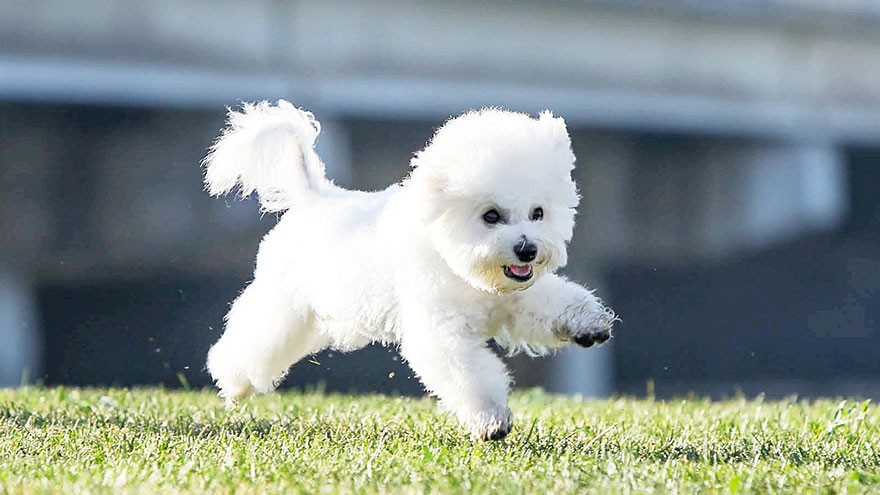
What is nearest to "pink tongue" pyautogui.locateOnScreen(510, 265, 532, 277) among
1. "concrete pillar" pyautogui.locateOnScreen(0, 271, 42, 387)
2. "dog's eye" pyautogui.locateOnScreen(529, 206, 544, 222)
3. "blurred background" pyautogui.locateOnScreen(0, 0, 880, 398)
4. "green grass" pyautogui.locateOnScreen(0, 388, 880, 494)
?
"dog's eye" pyautogui.locateOnScreen(529, 206, 544, 222)

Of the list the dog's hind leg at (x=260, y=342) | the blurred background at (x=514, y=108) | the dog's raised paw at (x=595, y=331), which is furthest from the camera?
the blurred background at (x=514, y=108)

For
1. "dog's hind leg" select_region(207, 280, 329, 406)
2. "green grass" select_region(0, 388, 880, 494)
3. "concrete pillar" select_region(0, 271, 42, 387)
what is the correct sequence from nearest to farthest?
"green grass" select_region(0, 388, 880, 494) → "dog's hind leg" select_region(207, 280, 329, 406) → "concrete pillar" select_region(0, 271, 42, 387)

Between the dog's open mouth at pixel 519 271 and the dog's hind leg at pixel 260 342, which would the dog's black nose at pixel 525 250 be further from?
the dog's hind leg at pixel 260 342

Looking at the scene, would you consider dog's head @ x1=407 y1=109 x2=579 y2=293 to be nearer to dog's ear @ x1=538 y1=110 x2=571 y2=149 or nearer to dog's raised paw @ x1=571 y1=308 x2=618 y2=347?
dog's ear @ x1=538 y1=110 x2=571 y2=149

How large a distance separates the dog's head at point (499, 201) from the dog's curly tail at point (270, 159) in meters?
Answer: 1.24

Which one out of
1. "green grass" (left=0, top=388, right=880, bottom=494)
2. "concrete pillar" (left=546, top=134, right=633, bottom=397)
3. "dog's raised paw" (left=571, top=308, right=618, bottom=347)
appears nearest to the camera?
"green grass" (left=0, top=388, right=880, bottom=494)

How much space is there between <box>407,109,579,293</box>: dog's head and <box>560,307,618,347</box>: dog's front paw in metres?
0.23

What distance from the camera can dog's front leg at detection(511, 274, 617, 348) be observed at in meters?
5.65

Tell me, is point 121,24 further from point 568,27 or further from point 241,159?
point 241,159

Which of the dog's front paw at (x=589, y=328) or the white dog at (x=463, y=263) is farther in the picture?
the dog's front paw at (x=589, y=328)

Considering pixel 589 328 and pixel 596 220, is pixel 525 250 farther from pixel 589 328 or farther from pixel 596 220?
pixel 596 220

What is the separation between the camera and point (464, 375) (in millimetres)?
5496

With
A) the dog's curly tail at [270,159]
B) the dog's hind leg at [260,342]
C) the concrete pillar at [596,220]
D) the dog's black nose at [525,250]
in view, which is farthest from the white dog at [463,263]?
the concrete pillar at [596,220]

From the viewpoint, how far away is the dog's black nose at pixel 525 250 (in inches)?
212
